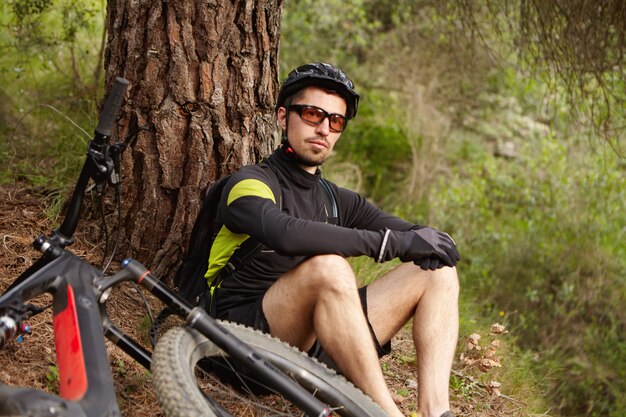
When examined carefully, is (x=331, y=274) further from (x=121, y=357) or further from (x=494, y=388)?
(x=494, y=388)

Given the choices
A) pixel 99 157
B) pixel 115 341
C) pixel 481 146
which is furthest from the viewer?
pixel 481 146

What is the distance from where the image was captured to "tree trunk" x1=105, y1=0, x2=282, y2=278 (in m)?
3.46

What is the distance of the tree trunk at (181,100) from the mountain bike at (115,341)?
1139 millimetres

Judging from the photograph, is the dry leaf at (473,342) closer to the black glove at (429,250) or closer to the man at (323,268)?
the man at (323,268)

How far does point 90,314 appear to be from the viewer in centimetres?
228

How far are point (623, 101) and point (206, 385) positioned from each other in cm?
459

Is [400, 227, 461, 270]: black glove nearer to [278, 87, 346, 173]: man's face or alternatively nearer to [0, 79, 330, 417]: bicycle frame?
[278, 87, 346, 173]: man's face

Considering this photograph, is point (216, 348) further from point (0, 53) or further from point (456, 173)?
point (456, 173)

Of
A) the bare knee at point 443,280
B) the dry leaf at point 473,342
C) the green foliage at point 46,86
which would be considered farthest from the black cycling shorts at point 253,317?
the green foliage at point 46,86

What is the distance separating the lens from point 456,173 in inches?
369

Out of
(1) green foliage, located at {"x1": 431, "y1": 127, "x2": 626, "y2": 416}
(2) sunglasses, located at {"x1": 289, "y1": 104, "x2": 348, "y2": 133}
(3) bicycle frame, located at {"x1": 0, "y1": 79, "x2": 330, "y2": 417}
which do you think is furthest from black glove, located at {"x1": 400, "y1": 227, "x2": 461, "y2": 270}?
(1) green foliage, located at {"x1": 431, "y1": 127, "x2": 626, "y2": 416}

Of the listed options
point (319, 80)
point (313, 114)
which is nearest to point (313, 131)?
point (313, 114)

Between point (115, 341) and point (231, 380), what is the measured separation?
0.62 meters

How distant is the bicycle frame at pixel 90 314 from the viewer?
2.15 metres
